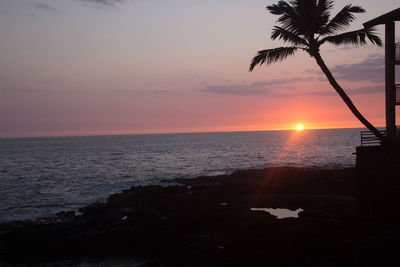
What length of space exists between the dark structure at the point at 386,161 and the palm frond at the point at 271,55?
5929mm

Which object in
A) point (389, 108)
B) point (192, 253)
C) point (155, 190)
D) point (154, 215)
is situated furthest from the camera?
point (155, 190)

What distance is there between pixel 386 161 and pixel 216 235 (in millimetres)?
9848

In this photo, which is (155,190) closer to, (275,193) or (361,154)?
(275,193)

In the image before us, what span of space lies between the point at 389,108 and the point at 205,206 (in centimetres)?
1408

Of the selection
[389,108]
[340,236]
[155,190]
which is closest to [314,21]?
[389,108]

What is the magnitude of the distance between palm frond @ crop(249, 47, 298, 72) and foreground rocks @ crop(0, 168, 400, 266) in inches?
343

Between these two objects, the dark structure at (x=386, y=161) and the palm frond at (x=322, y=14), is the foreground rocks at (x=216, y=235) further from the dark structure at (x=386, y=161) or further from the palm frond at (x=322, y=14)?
the palm frond at (x=322, y=14)

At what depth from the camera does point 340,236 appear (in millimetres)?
16609

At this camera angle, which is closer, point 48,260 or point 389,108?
point 48,260

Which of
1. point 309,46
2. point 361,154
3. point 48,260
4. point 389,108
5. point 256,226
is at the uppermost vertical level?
point 309,46

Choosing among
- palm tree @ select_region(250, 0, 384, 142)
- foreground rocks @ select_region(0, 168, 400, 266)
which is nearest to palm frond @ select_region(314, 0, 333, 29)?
palm tree @ select_region(250, 0, 384, 142)

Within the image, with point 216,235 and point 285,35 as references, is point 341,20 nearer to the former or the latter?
point 285,35

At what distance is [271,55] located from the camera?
2072 centimetres

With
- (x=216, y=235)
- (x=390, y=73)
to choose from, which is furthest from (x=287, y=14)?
(x=216, y=235)
